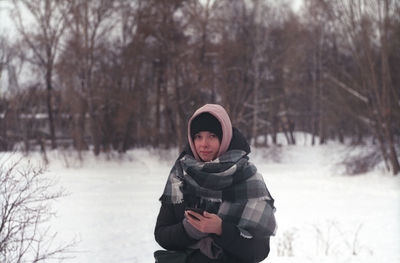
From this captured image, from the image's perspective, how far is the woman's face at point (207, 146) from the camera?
2191 millimetres

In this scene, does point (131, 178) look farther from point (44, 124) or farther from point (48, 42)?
point (44, 124)

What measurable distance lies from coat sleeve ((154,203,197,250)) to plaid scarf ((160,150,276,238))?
168 mm

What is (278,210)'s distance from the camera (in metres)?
11.7

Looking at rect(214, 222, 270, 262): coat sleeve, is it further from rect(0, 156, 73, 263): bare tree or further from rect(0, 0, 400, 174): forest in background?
rect(0, 0, 400, 174): forest in background

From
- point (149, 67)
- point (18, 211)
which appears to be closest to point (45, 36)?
point (149, 67)

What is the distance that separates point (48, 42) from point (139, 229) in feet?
54.5

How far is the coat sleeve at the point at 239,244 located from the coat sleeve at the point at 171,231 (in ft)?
0.59

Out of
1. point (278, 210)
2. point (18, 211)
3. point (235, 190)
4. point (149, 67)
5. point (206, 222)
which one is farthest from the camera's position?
point (149, 67)

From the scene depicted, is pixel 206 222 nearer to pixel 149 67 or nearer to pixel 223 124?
pixel 223 124

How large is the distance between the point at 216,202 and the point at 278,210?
995 centimetres

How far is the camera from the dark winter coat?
2043mm

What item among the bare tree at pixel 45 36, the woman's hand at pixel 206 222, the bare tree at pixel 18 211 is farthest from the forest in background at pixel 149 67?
the woman's hand at pixel 206 222

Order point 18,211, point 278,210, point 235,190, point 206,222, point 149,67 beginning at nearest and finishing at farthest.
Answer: point 206,222
point 235,190
point 18,211
point 278,210
point 149,67

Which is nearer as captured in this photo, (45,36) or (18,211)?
(18,211)
